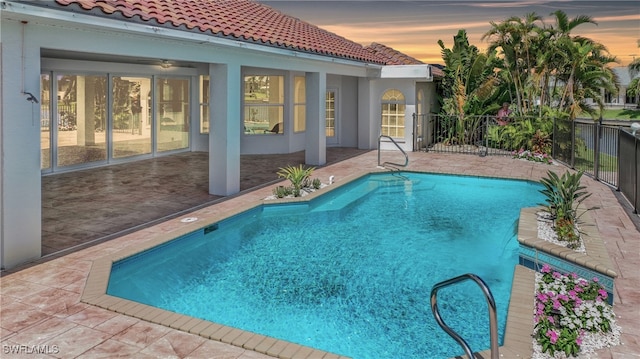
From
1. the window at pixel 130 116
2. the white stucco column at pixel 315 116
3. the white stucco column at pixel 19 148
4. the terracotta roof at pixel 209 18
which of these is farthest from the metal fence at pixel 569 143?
the white stucco column at pixel 19 148

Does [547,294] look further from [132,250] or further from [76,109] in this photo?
[76,109]

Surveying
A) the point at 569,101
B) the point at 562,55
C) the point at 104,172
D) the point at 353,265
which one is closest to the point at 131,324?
the point at 353,265

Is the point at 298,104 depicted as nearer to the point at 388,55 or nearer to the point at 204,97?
the point at 204,97

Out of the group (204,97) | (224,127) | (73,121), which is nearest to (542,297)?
(224,127)

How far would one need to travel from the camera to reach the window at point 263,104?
20.7 meters

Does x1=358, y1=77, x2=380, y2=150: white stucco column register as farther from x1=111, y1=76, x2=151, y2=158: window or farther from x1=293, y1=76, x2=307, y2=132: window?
x1=111, y1=76, x2=151, y2=158: window

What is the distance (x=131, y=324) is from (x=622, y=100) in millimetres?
81332

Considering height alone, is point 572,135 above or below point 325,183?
above

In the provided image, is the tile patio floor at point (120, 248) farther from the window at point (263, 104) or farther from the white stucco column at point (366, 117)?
the white stucco column at point (366, 117)

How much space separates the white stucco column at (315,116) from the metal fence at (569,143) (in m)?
6.87

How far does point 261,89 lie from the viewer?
818 inches

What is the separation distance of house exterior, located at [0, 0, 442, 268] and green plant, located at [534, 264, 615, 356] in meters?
7.36

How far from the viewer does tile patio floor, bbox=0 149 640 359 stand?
5074 millimetres

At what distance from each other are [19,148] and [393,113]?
18554mm
